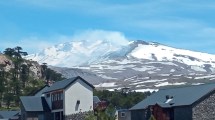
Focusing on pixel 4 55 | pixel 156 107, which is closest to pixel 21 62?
pixel 4 55

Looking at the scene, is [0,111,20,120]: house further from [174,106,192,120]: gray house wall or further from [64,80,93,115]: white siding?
[174,106,192,120]: gray house wall

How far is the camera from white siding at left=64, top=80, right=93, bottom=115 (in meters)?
70.6

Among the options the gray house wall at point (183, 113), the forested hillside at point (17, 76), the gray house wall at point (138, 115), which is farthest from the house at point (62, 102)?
the forested hillside at point (17, 76)

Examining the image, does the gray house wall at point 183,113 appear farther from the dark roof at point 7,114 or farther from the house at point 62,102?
the dark roof at point 7,114

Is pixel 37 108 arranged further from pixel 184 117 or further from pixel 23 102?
pixel 184 117

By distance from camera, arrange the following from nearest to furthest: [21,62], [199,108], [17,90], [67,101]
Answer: [199,108] < [67,101] < [17,90] < [21,62]

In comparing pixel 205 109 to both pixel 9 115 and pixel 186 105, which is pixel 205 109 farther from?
pixel 9 115

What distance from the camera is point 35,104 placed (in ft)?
245

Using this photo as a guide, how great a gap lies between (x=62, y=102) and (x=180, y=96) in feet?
46.4

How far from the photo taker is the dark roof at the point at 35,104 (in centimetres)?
7388

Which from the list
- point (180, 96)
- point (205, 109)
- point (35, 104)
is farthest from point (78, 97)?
point (205, 109)

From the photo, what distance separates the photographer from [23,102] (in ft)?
246

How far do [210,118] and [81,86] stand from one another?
1628cm

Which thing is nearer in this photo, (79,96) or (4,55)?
(79,96)
